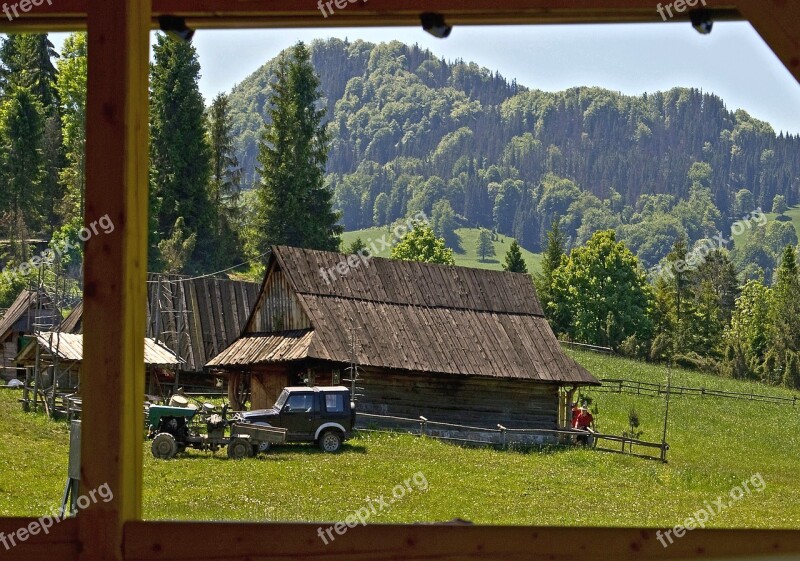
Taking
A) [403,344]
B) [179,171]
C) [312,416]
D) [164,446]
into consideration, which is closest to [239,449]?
[164,446]

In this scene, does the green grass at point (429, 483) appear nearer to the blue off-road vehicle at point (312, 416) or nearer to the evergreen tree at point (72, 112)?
the blue off-road vehicle at point (312, 416)

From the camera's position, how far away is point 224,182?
8538 cm

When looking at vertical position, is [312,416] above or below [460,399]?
above

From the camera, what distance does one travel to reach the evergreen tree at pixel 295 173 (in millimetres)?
73438

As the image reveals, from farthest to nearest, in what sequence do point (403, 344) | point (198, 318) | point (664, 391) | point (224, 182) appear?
point (224, 182)
point (664, 391)
point (198, 318)
point (403, 344)

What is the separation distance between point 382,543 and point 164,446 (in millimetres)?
20181

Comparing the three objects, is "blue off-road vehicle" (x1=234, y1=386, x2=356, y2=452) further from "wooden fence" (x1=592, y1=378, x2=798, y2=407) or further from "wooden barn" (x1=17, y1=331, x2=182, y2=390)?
"wooden fence" (x1=592, y1=378, x2=798, y2=407)

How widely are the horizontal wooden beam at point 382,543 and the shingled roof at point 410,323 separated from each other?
1018 inches

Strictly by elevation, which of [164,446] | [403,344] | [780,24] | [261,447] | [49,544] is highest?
[780,24]

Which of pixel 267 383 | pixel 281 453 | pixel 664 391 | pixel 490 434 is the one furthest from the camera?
pixel 664 391

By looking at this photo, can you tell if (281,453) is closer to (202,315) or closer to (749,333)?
(202,315)

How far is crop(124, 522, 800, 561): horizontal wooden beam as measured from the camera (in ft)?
12.5

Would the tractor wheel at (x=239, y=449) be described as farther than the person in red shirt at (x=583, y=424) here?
No

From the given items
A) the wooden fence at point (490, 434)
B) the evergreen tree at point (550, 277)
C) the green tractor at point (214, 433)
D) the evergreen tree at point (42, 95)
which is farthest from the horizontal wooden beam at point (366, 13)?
the evergreen tree at point (550, 277)
